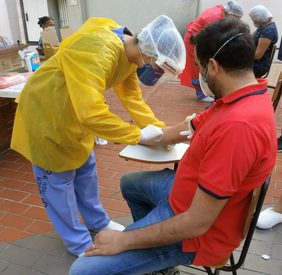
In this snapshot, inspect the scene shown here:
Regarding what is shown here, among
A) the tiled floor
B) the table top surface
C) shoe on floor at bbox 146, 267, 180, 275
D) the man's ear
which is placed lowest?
the tiled floor

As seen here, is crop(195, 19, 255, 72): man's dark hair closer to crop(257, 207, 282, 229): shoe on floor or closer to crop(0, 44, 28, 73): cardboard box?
crop(257, 207, 282, 229): shoe on floor

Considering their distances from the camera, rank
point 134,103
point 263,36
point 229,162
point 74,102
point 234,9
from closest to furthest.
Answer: point 229,162
point 74,102
point 134,103
point 263,36
point 234,9

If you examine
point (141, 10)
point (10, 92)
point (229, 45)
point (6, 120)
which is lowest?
point (6, 120)

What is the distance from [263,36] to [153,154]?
3135 millimetres

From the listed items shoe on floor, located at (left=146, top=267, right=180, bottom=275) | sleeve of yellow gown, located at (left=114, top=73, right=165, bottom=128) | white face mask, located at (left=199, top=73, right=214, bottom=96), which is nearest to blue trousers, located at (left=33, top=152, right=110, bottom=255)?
sleeve of yellow gown, located at (left=114, top=73, right=165, bottom=128)

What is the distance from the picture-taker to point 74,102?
1.41 m

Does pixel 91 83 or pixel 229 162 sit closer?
pixel 229 162

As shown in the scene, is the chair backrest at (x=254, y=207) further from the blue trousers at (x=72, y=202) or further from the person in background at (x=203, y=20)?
the person in background at (x=203, y=20)

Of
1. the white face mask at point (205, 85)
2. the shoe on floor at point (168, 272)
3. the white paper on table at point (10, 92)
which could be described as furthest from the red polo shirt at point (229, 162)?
the white paper on table at point (10, 92)

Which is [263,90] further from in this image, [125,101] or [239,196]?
[125,101]

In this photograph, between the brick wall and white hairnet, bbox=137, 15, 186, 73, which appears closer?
white hairnet, bbox=137, 15, 186, 73

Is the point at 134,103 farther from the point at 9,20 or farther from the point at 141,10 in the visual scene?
the point at 141,10

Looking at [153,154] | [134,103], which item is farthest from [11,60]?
[153,154]

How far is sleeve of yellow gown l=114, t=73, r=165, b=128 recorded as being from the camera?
1936 mm
